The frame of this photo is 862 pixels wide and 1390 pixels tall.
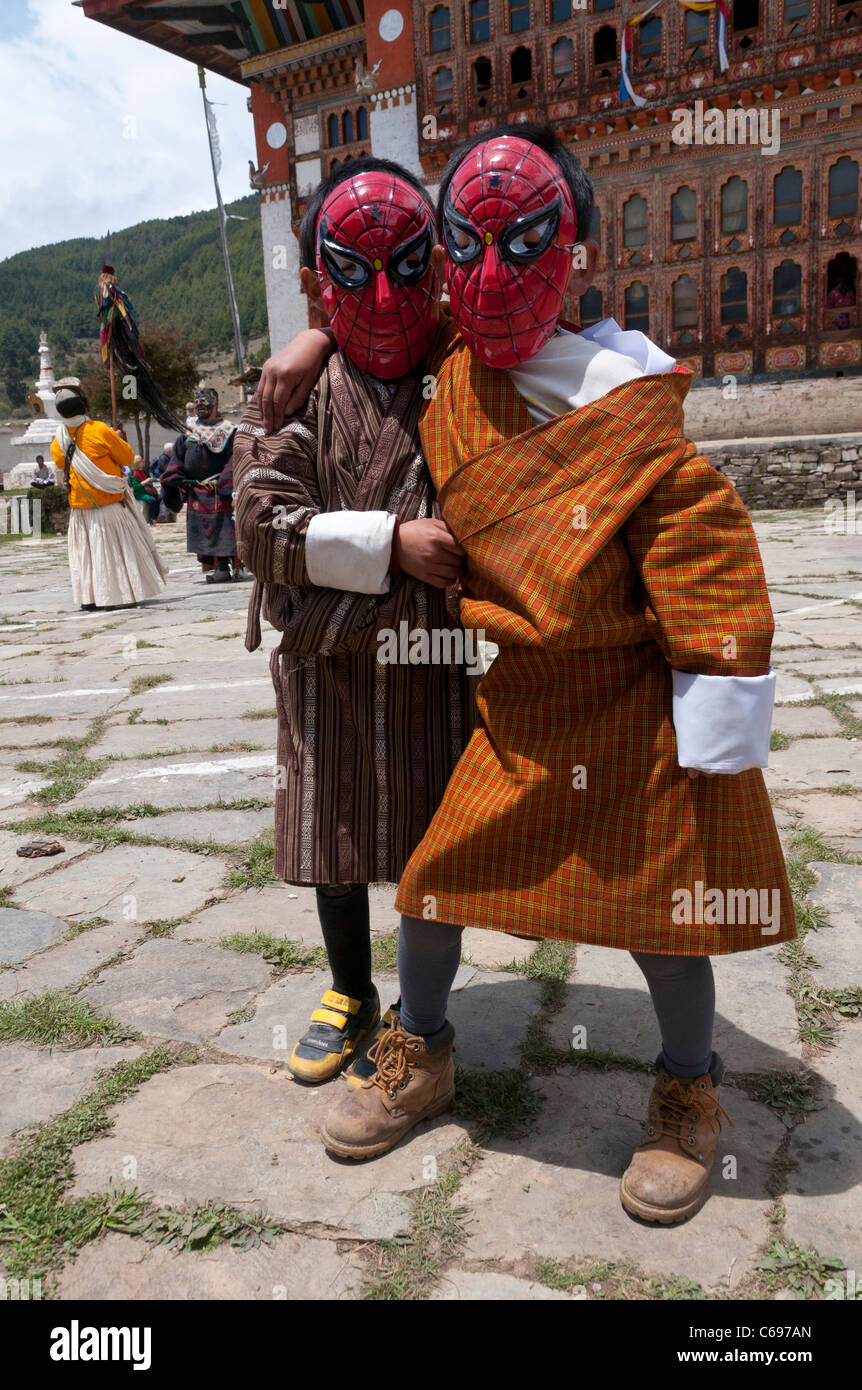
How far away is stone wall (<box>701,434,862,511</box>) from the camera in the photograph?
17000mm

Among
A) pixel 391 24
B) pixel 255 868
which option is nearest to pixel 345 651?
pixel 255 868

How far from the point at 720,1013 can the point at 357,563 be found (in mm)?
1352

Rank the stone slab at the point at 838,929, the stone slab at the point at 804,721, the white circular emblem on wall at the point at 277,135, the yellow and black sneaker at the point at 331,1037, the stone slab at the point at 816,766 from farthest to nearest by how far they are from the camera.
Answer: the white circular emblem on wall at the point at 277,135
the stone slab at the point at 804,721
the stone slab at the point at 816,766
the stone slab at the point at 838,929
the yellow and black sneaker at the point at 331,1037

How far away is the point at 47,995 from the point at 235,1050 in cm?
55

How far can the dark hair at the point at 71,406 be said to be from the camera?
8.72 metres

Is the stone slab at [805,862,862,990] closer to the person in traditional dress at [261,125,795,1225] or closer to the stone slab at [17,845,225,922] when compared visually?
the person in traditional dress at [261,125,795,1225]

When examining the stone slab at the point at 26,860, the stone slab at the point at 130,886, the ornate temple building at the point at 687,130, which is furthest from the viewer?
the ornate temple building at the point at 687,130

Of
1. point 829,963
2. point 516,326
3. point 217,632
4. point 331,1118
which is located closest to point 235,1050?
point 331,1118

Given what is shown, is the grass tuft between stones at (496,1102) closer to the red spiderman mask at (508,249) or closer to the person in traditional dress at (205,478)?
the red spiderman mask at (508,249)

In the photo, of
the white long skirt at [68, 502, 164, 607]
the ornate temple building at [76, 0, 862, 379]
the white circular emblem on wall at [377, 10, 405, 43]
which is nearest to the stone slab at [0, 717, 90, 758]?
the white long skirt at [68, 502, 164, 607]

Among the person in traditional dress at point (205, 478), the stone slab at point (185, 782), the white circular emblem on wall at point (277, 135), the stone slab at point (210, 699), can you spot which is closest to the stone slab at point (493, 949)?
the stone slab at point (185, 782)

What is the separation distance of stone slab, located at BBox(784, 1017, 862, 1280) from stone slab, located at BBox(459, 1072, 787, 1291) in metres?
0.05

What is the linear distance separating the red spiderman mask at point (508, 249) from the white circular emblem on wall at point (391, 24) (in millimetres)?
23879

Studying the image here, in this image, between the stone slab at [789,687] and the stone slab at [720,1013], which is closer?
the stone slab at [720,1013]
